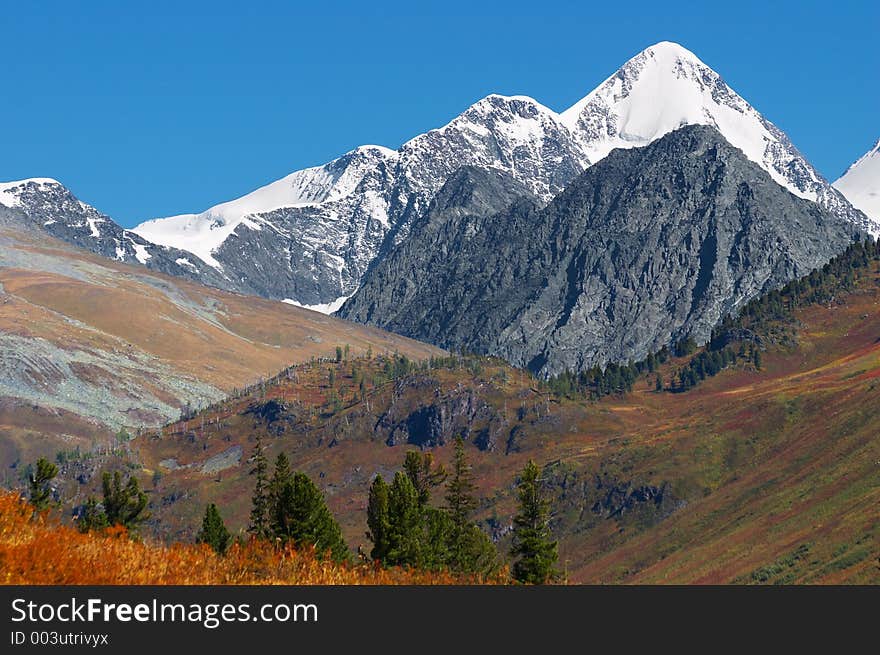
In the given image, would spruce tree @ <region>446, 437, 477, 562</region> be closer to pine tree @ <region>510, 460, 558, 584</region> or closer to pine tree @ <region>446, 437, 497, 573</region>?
pine tree @ <region>446, 437, 497, 573</region>

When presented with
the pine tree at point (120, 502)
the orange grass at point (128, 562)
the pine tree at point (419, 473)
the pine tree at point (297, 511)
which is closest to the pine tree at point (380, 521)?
the pine tree at point (297, 511)

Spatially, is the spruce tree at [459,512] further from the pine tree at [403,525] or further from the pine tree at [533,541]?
the pine tree at [403,525]

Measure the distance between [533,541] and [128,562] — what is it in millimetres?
65227

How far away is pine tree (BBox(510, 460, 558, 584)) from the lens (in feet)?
270

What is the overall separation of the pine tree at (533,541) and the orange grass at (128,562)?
58.4m

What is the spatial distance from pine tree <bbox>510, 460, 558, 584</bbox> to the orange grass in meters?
58.4

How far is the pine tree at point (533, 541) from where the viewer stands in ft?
270

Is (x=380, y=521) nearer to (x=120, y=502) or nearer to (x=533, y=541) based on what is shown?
(x=533, y=541)

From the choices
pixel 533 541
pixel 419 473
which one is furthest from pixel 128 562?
pixel 419 473

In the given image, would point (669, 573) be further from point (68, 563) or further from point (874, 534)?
point (68, 563)

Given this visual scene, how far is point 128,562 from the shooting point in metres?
21.4

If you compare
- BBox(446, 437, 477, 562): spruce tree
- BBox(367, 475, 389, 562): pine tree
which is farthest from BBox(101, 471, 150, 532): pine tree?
BBox(367, 475, 389, 562): pine tree

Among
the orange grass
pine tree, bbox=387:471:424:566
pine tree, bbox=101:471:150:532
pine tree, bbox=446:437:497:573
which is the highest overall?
pine tree, bbox=101:471:150:532
